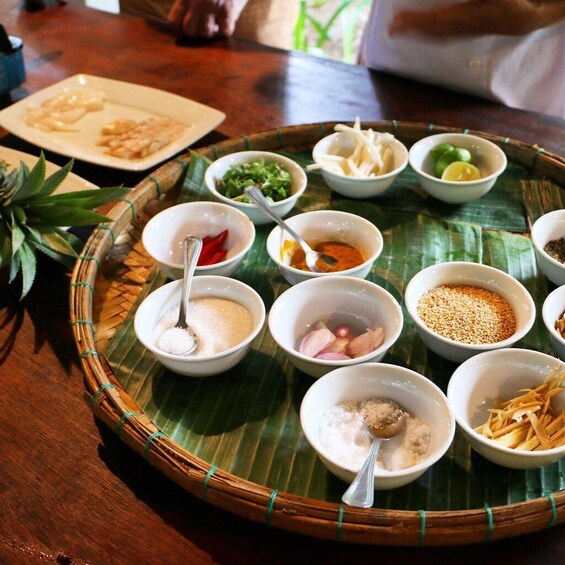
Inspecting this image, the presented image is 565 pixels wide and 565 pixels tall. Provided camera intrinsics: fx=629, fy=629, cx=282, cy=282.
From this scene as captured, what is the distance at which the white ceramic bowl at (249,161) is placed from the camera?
191 centimetres

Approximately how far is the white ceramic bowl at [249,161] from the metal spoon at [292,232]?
2.0 inches

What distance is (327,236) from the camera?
73.9 inches

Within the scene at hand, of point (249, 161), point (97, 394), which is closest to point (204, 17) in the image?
point (249, 161)

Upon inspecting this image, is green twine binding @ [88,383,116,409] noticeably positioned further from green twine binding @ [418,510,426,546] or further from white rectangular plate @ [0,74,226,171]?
white rectangular plate @ [0,74,226,171]

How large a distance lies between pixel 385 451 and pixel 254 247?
0.83 metres

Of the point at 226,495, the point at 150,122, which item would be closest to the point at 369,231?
the point at 226,495

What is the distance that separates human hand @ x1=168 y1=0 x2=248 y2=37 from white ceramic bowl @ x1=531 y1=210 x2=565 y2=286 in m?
2.01

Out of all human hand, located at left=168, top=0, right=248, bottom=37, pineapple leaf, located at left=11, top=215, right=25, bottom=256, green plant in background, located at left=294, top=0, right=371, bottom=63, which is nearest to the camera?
pineapple leaf, located at left=11, top=215, right=25, bottom=256

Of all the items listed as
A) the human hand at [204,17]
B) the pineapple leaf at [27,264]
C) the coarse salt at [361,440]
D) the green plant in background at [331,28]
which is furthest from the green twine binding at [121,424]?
the green plant in background at [331,28]

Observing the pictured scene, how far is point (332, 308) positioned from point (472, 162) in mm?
873

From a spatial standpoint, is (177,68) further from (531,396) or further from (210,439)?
(531,396)

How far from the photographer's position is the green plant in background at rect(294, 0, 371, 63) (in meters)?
4.89

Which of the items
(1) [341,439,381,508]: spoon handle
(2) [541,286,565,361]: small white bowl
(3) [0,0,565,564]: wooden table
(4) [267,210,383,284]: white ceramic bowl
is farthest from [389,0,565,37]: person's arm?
(1) [341,439,381,508]: spoon handle

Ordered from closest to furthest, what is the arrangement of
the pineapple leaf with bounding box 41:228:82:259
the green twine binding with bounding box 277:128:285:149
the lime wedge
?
the pineapple leaf with bounding box 41:228:82:259 < the lime wedge < the green twine binding with bounding box 277:128:285:149
